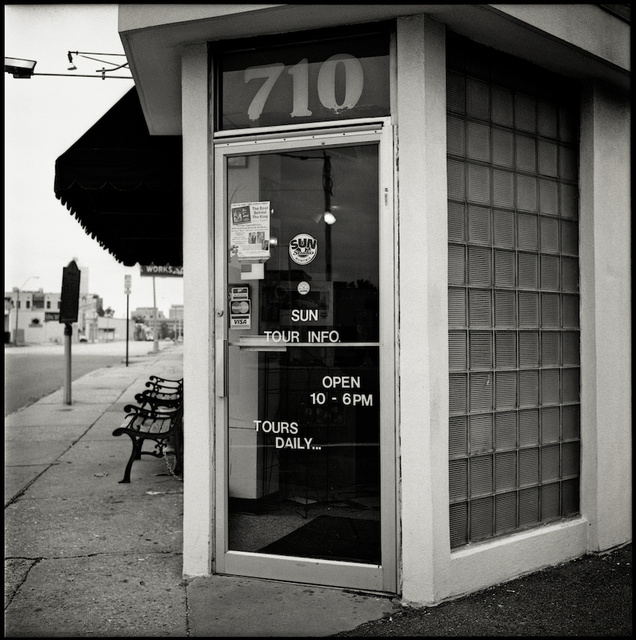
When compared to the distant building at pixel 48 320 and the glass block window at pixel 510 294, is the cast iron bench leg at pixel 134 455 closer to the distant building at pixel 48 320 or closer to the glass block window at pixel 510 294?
the glass block window at pixel 510 294

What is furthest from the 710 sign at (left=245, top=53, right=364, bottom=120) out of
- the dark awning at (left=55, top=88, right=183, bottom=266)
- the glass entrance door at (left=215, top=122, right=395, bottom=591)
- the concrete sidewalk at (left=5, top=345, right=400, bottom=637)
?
the concrete sidewalk at (left=5, top=345, right=400, bottom=637)

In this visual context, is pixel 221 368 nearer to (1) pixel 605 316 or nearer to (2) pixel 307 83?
(2) pixel 307 83

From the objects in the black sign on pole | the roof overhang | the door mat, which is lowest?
the door mat

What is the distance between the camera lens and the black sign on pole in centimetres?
1442

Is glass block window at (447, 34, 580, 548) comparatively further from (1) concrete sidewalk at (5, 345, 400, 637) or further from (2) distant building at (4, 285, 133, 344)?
(2) distant building at (4, 285, 133, 344)

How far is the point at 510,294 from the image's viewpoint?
4.90 metres

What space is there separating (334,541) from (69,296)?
11.4 meters

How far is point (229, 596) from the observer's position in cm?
435

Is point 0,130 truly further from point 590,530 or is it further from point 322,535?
point 590,530

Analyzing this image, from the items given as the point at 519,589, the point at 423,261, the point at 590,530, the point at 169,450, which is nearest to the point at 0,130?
the point at 423,261

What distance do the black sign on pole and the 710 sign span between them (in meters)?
10.8

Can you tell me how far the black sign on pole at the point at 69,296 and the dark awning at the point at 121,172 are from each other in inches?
249

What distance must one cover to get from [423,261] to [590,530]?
245 centimetres

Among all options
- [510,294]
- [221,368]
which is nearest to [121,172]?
[221,368]
